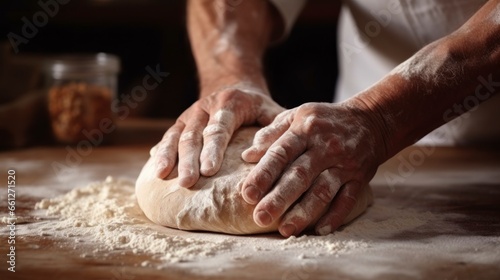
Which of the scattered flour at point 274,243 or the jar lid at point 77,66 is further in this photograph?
the jar lid at point 77,66

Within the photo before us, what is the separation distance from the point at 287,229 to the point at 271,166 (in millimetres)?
123

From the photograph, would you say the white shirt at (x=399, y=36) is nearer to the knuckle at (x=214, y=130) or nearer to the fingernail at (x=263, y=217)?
the knuckle at (x=214, y=130)

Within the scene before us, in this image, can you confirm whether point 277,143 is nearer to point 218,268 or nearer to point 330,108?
point 330,108

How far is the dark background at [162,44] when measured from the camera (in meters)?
3.62

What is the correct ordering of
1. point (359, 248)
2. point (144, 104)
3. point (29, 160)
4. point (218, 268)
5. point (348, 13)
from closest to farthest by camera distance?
point (218, 268) → point (359, 248) → point (29, 160) → point (348, 13) → point (144, 104)

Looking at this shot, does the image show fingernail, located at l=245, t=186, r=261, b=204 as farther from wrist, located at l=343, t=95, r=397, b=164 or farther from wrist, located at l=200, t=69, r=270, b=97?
wrist, located at l=200, t=69, r=270, b=97

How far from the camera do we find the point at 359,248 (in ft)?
3.71

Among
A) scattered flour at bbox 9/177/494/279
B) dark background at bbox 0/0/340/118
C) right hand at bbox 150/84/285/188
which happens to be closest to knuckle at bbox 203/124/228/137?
right hand at bbox 150/84/285/188

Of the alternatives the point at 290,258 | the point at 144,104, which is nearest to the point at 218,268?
the point at 290,258

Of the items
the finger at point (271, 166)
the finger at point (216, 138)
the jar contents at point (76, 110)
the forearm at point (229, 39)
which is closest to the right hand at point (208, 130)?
the finger at point (216, 138)

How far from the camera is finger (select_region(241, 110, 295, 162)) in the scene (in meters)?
1.25

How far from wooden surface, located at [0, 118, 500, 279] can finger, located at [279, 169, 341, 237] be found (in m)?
0.14

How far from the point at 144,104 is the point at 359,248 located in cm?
270

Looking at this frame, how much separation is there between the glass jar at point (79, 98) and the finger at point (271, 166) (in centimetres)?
119
